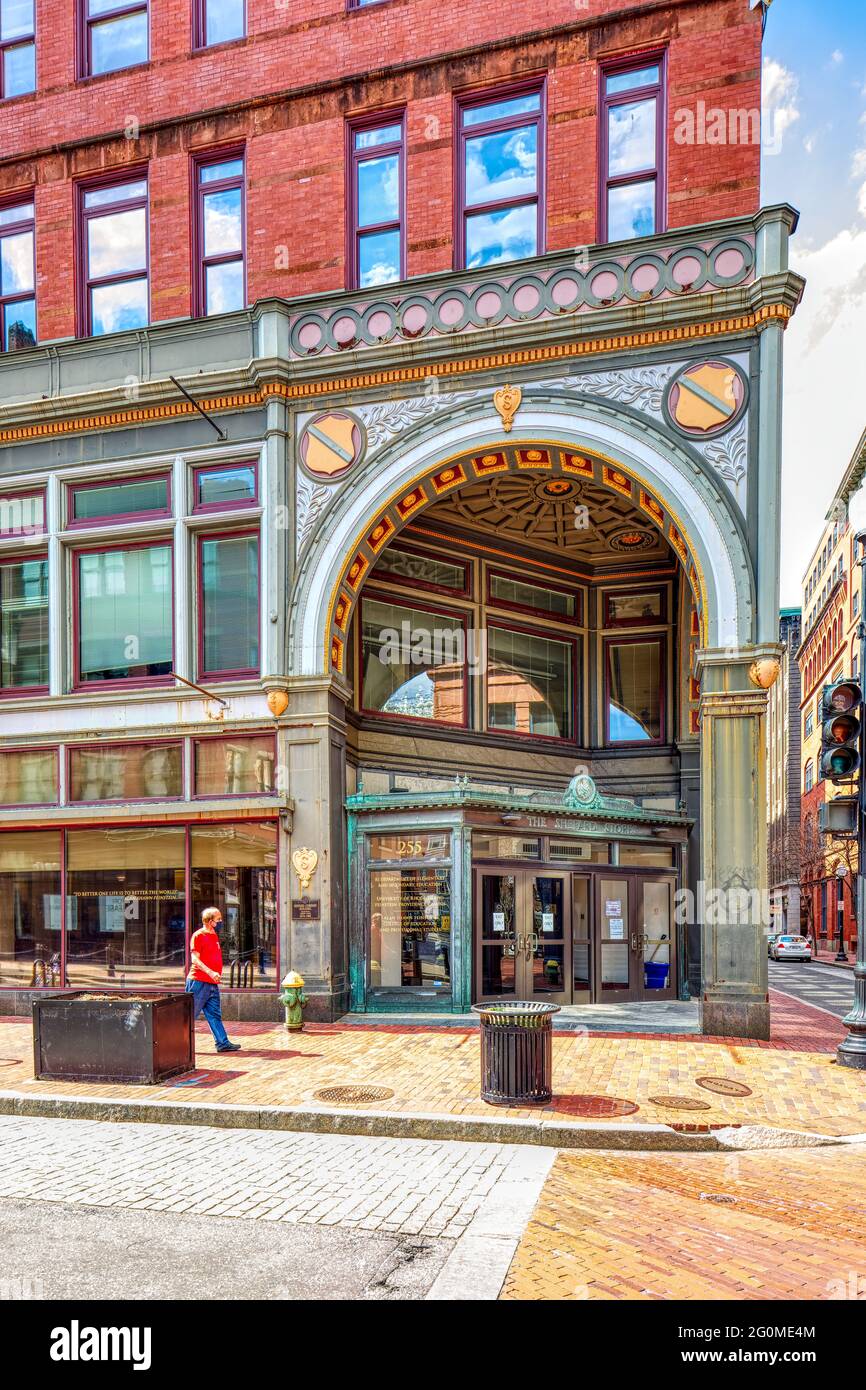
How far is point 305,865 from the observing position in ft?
45.2

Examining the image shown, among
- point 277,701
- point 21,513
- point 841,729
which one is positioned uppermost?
point 21,513

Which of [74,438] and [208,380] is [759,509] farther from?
[74,438]

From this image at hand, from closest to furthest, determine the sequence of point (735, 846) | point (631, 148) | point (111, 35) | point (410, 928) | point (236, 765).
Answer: point (735, 846), point (631, 148), point (236, 765), point (410, 928), point (111, 35)

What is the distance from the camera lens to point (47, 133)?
53.5 ft

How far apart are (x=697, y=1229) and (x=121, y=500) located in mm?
12951

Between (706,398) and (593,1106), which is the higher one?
(706,398)

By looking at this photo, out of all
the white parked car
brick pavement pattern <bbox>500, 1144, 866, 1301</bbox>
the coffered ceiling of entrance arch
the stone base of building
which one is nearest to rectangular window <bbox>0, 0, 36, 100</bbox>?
the coffered ceiling of entrance arch

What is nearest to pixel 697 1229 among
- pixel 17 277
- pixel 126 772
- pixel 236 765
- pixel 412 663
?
pixel 236 765

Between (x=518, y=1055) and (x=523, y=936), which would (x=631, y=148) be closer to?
(x=523, y=936)

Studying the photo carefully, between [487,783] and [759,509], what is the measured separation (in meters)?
7.02

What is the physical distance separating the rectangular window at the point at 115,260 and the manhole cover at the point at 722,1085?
1327 cm

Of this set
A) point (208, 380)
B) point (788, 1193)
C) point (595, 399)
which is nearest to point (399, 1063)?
point (788, 1193)

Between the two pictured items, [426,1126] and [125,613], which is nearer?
[426,1126]

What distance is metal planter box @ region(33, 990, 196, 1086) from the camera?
9.91 metres
